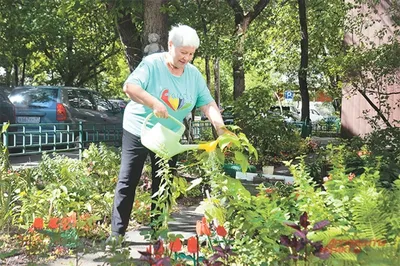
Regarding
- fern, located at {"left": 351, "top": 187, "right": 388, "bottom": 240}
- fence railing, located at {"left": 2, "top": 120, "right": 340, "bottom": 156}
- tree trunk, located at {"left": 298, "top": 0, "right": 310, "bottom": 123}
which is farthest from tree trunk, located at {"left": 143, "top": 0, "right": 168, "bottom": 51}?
tree trunk, located at {"left": 298, "top": 0, "right": 310, "bottom": 123}

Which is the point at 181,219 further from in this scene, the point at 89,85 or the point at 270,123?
the point at 89,85

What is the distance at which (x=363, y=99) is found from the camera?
16.1m

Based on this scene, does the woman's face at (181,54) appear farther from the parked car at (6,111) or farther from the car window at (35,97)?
the car window at (35,97)

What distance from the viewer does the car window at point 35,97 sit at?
39.8 ft

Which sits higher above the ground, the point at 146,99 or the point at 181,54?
the point at 181,54

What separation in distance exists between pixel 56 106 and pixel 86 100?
101cm

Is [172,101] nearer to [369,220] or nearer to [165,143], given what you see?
[165,143]

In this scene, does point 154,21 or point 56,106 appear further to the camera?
point 56,106

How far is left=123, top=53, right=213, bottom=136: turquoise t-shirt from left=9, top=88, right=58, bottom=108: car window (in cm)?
875

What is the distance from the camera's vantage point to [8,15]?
16.4m

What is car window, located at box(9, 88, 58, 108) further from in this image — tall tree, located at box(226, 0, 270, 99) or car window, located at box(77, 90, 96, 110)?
tall tree, located at box(226, 0, 270, 99)

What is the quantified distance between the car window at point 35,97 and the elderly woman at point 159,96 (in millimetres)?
8695

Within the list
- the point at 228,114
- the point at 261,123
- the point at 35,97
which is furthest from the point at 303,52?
the point at 35,97

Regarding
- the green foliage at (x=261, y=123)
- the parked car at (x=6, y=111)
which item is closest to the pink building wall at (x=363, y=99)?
the green foliage at (x=261, y=123)
